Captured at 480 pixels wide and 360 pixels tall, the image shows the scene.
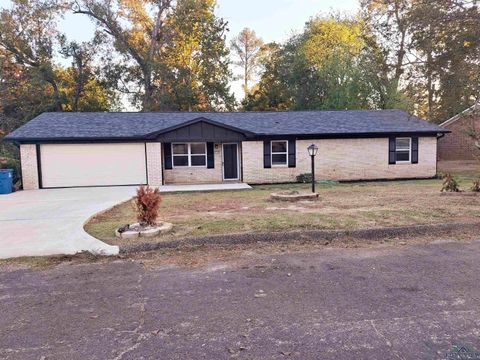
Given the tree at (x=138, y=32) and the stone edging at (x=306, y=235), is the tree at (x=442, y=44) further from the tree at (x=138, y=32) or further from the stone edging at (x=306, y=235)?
the tree at (x=138, y=32)

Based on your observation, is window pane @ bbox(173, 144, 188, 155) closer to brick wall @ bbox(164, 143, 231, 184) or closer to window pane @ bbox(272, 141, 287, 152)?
brick wall @ bbox(164, 143, 231, 184)

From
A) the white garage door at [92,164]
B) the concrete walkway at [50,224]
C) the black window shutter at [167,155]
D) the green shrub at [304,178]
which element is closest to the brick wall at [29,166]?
the white garage door at [92,164]

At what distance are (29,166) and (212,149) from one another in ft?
28.3

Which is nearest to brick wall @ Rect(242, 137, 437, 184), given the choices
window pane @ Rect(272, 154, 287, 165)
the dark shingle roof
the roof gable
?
window pane @ Rect(272, 154, 287, 165)

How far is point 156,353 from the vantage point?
3033 mm

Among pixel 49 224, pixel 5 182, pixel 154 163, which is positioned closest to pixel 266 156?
pixel 154 163

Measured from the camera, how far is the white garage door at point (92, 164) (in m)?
17.0

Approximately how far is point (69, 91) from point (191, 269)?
31.4m

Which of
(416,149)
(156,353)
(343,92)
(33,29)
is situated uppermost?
(33,29)

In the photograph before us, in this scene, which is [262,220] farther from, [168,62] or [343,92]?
[168,62]

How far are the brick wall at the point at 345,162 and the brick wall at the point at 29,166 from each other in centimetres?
988

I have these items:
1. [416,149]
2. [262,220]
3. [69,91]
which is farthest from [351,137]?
[69,91]

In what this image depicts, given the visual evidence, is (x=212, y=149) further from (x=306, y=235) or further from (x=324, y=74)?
(x=324, y=74)

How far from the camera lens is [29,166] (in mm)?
16688
